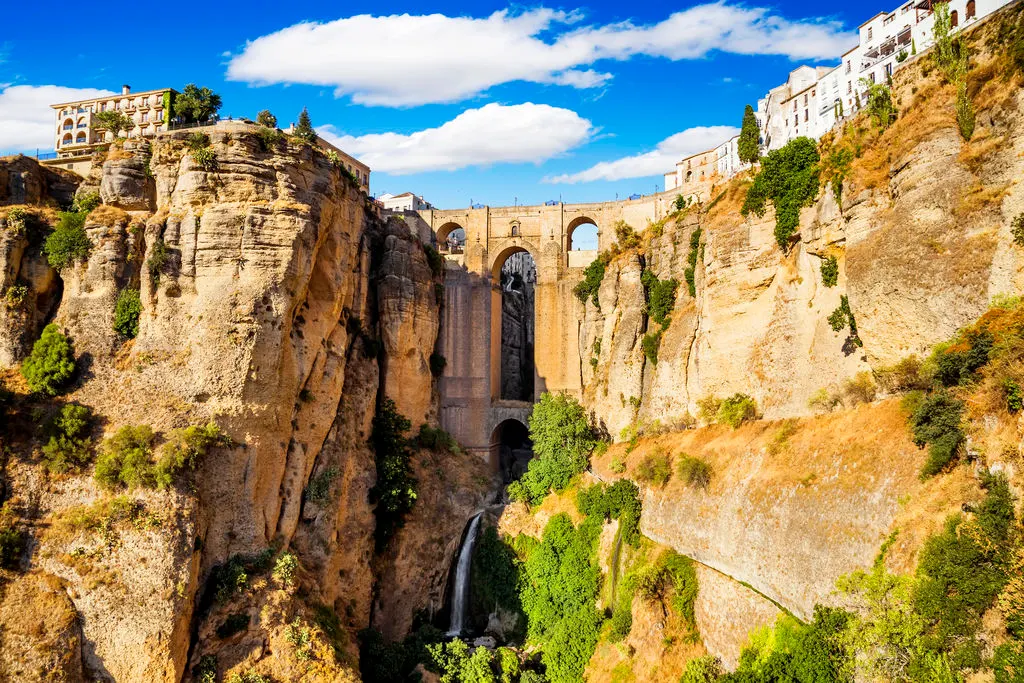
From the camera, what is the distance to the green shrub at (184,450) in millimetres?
22953

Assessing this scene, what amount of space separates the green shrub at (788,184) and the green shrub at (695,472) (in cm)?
849

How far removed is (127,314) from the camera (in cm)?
2638

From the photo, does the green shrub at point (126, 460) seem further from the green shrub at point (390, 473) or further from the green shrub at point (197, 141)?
the green shrub at point (390, 473)

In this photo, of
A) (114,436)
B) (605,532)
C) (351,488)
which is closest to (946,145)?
(605,532)

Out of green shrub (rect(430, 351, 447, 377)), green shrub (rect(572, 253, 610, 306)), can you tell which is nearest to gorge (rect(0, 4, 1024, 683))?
green shrub (rect(572, 253, 610, 306))

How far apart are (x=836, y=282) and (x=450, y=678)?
63.8 feet

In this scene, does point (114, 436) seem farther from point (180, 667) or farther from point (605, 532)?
point (605, 532)

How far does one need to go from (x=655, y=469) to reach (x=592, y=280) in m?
13.2

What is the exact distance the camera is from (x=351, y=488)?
102ft

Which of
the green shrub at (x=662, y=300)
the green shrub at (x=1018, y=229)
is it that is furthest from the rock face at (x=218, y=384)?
the green shrub at (x=1018, y=229)

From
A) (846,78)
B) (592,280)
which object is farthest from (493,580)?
(846,78)

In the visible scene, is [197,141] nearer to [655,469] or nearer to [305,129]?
[305,129]

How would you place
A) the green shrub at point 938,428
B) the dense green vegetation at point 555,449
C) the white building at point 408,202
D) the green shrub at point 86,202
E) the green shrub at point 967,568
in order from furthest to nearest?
the white building at point 408,202 < the dense green vegetation at point 555,449 < the green shrub at point 86,202 < the green shrub at point 938,428 < the green shrub at point 967,568

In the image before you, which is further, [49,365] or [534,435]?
[534,435]
